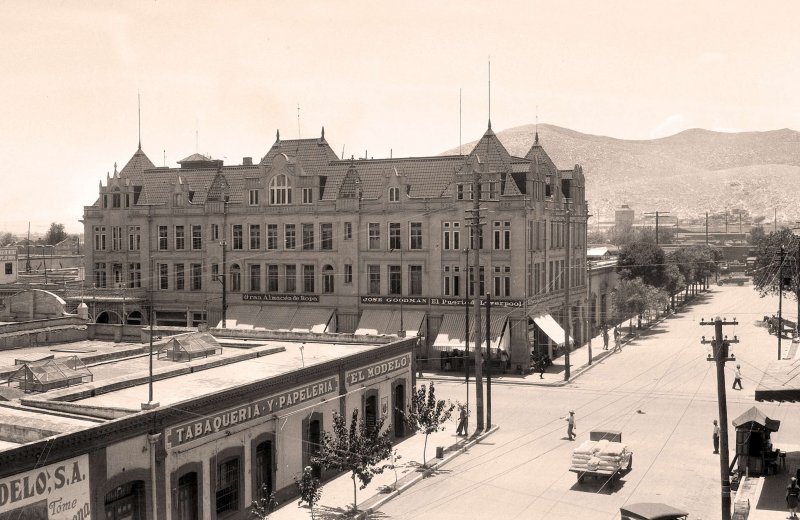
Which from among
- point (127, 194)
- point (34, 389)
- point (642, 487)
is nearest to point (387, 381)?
Answer: point (642, 487)

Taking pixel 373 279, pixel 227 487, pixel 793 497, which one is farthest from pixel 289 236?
pixel 793 497

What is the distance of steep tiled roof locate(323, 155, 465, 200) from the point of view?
203ft

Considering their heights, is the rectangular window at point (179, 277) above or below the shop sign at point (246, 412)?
above

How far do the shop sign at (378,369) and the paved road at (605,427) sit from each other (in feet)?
17.2

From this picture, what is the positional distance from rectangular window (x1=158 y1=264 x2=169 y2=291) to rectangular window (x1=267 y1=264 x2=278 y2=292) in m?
9.51

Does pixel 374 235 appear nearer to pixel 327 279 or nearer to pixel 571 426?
pixel 327 279

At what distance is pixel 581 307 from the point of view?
7238 centimetres

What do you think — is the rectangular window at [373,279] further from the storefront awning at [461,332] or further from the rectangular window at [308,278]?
the storefront awning at [461,332]

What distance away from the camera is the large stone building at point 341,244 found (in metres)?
59.4

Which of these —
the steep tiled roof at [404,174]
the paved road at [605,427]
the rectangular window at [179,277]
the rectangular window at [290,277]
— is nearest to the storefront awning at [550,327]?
the paved road at [605,427]

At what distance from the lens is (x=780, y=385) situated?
3194 centimetres

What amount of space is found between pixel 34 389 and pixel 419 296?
3688 centimetres

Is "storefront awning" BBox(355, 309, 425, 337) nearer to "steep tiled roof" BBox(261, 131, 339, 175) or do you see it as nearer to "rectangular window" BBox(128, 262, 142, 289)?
"steep tiled roof" BBox(261, 131, 339, 175)

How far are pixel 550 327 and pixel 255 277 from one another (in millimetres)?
23484
